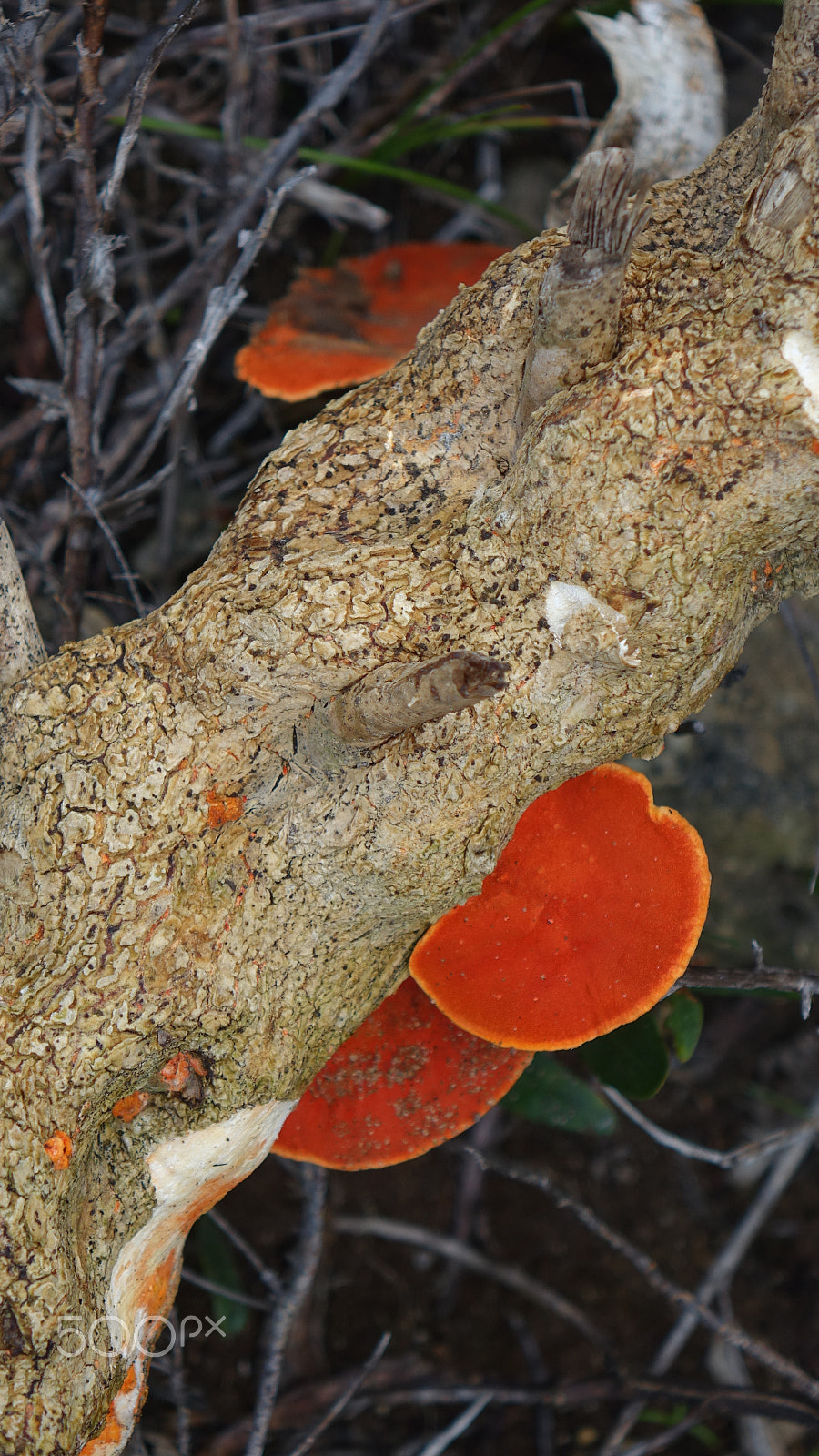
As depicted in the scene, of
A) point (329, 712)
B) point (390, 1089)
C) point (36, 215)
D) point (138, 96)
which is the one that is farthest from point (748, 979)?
point (36, 215)

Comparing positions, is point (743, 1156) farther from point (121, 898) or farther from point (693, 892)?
point (121, 898)

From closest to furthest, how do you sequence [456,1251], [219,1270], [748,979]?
[748,979] < [219,1270] < [456,1251]

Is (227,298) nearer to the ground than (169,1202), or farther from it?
farther from it

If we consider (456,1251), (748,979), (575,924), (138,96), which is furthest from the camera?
(456,1251)

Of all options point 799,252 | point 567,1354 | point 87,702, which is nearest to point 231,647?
point 87,702

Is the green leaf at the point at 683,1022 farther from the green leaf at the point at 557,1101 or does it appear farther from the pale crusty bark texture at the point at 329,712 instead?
the pale crusty bark texture at the point at 329,712

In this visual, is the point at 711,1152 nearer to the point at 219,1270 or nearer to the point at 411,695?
the point at 219,1270
